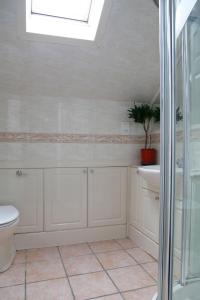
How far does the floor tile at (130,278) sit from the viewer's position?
1.65 metres

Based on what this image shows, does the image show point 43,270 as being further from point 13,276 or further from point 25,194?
point 25,194

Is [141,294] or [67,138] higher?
[67,138]

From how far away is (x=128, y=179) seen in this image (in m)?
2.59

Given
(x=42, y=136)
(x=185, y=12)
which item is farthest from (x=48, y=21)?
(x=185, y=12)

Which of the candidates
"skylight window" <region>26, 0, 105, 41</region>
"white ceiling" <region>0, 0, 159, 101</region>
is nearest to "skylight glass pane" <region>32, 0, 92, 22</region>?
"skylight window" <region>26, 0, 105, 41</region>

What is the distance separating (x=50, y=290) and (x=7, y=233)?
53 centimetres

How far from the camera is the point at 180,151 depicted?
2.80 feet

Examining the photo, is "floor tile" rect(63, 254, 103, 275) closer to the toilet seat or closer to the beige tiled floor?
the beige tiled floor

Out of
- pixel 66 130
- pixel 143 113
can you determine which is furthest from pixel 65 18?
pixel 143 113

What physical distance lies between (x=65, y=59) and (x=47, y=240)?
173 cm

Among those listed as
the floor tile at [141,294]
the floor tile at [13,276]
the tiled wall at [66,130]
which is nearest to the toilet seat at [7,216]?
the floor tile at [13,276]

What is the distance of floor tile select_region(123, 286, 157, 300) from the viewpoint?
59.2 inches

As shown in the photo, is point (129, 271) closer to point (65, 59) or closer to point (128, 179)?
point (128, 179)

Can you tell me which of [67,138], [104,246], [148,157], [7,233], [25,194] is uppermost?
[67,138]
